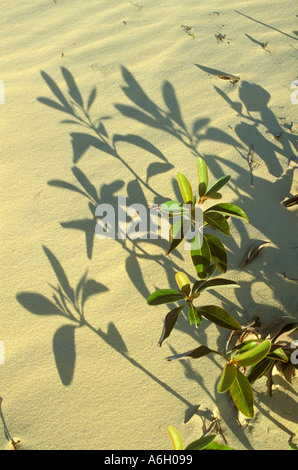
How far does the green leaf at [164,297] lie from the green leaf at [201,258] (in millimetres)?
131

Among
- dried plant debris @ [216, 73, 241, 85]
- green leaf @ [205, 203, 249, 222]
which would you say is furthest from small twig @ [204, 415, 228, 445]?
dried plant debris @ [216, 73, 241, 85]

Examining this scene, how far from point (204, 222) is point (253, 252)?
235 millimetres

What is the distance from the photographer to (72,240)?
179cm

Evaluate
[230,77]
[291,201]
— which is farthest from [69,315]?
[230,77]

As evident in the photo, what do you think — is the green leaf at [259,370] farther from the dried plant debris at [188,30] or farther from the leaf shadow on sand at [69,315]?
the dried plant debris at [188,30]

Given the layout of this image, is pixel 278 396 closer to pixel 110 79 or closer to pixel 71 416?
pixel 71 416

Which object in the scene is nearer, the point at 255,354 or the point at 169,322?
the point at 255,354

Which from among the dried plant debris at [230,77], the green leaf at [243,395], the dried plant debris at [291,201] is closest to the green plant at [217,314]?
the green leaf at [243,395]

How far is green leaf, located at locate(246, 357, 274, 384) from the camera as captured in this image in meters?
1.42

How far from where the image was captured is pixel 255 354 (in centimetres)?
133

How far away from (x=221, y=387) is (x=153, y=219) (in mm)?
775

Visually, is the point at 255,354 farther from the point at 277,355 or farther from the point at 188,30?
the point at 188,30

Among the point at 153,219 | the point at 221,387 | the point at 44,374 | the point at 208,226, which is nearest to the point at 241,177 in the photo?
the point at 208,226

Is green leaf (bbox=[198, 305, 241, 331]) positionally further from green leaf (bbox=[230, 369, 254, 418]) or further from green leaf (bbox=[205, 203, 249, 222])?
green leaf (bbox=[205, 203, 249, 222])
